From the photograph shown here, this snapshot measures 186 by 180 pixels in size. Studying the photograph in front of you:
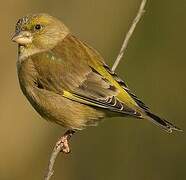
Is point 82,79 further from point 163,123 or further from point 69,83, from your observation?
point 163,123

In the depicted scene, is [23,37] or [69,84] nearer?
[69,84]

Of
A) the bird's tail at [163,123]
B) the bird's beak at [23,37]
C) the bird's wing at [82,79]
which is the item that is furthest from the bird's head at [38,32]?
the bird's tail at [163,123]

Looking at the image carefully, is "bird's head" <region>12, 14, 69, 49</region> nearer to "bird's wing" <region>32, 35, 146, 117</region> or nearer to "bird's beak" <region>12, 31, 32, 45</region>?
"bird's beak" <region>12, 31, 32, 45</region>

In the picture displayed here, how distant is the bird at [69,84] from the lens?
870cm

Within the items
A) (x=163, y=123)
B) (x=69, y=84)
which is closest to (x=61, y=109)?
(x=69, y=84)

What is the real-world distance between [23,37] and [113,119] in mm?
2951

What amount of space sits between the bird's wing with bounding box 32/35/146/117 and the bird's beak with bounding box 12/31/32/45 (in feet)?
0.64

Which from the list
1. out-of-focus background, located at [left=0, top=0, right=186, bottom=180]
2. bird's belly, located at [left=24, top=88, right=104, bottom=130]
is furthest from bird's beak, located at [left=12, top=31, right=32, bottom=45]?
out-of-focus background, located at [left=0, top=0, right=186, bottom=180]

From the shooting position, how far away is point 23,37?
9.10 meters

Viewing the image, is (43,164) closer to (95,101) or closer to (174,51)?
(174,51)

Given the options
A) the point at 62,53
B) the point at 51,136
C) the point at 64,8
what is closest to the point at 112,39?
the point at 64,8

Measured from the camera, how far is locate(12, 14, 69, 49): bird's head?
9.12m

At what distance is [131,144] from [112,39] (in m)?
1.78

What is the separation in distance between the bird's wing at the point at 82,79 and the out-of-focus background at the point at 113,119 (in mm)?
2479
